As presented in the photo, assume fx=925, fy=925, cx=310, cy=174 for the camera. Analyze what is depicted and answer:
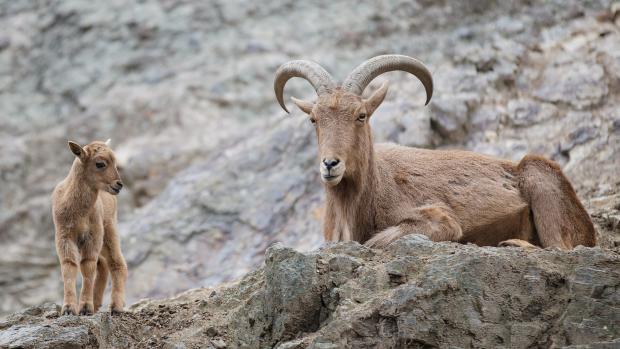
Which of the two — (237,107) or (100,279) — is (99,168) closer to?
(100,279)

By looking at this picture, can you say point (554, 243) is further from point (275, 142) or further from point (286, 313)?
point (275, 142)

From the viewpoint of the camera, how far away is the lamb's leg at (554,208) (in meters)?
10.2

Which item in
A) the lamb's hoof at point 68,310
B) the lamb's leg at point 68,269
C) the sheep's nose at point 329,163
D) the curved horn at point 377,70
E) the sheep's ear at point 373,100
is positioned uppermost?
the curved horn at point 377,70

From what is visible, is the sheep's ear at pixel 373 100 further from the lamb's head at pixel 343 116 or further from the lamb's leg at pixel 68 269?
the lamb's leg at pixel 68 269

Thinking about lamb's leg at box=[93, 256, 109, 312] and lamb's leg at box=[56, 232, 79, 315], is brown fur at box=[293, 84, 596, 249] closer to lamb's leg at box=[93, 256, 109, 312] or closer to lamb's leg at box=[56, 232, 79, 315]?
lamb's leg at box=[93, 256, 109, 312]

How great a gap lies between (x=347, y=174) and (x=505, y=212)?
1.88m

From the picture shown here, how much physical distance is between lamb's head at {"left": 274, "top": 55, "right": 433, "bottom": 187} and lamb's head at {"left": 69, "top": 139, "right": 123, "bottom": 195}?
7.00 feet

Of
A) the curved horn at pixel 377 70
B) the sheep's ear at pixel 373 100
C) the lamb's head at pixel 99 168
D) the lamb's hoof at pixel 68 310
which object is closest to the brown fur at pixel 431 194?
the sheep's ear at pixel 373 100

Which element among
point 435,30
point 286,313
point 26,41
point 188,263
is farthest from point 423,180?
point 26,41

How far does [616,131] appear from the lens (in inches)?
556

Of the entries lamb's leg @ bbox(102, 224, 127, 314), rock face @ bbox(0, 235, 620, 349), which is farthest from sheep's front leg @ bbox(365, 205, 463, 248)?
lamb's leg @ bbox(102, 224, 127, 314)

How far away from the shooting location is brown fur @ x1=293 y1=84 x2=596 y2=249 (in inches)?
384

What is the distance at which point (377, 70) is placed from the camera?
10180mm

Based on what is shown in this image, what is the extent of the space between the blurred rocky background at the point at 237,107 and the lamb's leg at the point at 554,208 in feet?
1.59
